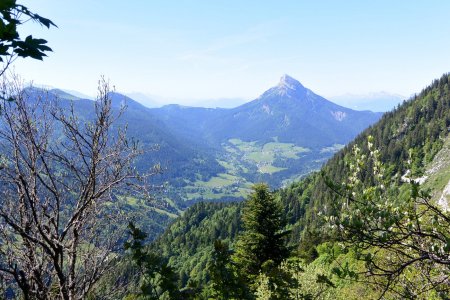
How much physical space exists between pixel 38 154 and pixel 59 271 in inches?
113

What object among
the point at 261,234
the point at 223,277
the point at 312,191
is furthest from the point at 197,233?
the point at 223,277

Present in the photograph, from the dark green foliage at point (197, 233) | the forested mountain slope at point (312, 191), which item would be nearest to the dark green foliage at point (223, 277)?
the forested mountain slope at point (312, 191)

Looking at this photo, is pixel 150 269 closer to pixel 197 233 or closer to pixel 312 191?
pixel 312 191

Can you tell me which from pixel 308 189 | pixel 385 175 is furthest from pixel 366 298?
pixel 308 189

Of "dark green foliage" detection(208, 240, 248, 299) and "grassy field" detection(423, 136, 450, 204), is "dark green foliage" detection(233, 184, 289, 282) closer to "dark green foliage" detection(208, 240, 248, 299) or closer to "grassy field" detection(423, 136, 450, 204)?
"dark green foliage" detection(208, 240, 248, 299)

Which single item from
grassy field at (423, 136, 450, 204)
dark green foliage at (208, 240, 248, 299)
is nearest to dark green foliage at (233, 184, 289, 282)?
dark green foliage at (208, 240, 248, 299)

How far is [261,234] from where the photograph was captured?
94.6 ft

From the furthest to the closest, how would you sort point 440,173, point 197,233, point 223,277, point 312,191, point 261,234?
1. point 197,233
2. point 312,191
3. point 440,173
4. point 261,234
5. point 223,277

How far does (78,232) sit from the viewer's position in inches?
326

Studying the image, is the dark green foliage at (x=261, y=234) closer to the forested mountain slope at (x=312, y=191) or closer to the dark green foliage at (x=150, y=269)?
the dark green foliage at (x=150, y=269)

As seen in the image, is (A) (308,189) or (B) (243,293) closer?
(B) (243,293)

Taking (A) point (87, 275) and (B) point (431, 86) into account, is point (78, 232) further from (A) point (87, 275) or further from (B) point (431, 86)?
(B) point (431, 86)

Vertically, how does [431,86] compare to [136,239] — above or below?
above

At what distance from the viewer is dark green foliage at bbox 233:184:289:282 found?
2911 cm
